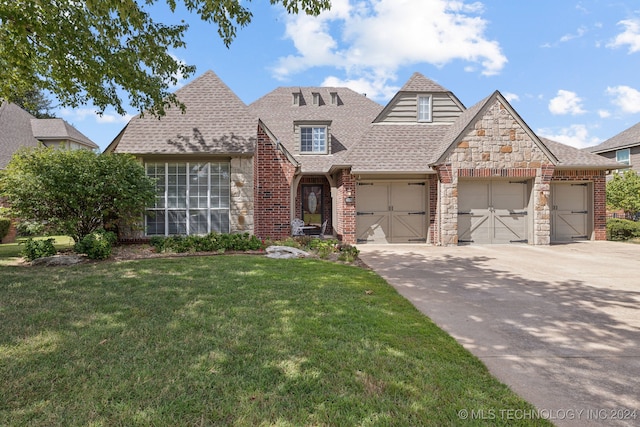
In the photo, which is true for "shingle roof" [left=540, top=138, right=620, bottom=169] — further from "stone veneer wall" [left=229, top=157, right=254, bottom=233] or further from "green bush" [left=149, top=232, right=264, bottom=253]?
"green bush" [left=149, top=232, right=264, bottom=253]

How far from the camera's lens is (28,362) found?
3.03 metres

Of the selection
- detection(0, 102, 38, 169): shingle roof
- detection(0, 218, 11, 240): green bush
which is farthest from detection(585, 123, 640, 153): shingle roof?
detection(0, 102, 38, 169): shingle roof

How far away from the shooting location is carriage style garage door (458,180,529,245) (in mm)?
12766

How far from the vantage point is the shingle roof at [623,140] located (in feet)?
77.3

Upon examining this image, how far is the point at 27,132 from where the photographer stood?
23.5m

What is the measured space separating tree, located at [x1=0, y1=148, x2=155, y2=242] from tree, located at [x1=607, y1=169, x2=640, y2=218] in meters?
21.9

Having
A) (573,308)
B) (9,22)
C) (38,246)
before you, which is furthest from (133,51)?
(573,308)

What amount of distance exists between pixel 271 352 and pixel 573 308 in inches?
183

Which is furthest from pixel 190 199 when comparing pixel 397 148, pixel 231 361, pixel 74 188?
pixel 231 361

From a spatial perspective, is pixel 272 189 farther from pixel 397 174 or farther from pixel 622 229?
pixel 622 229

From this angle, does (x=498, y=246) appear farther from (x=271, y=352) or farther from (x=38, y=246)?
(x=38, y=246)

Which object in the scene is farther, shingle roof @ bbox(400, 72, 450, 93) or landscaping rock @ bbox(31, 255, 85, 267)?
shingle roof @ bbox(400, 72, 450, 93)

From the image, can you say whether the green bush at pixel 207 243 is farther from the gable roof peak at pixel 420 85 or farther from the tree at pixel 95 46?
the gable roof peak at pixel 420 85

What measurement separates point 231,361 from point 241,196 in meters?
8.30
